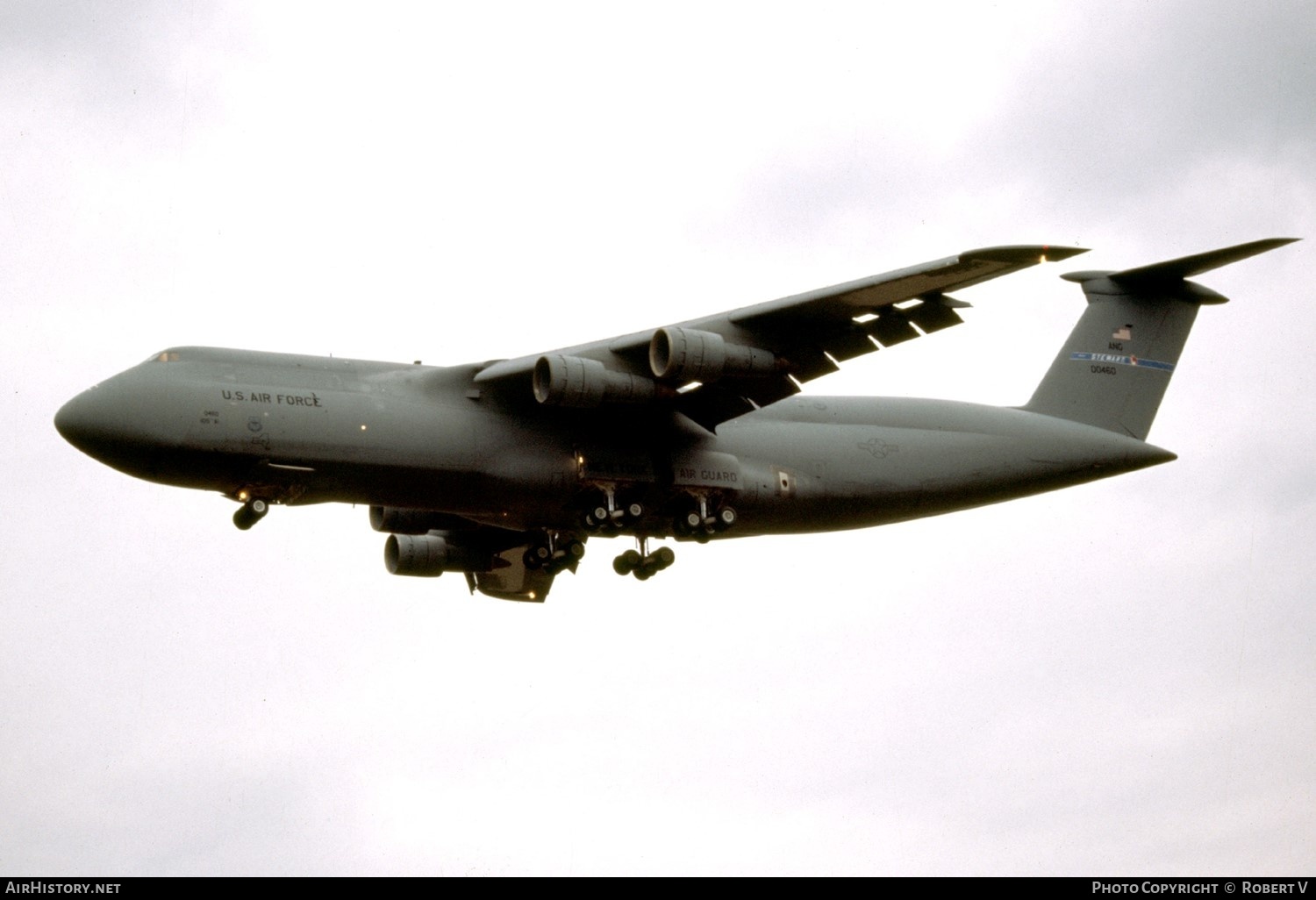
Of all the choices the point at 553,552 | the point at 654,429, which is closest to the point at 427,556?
the point at 553,552

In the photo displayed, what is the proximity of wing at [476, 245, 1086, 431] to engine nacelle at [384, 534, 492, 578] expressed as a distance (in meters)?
3.47

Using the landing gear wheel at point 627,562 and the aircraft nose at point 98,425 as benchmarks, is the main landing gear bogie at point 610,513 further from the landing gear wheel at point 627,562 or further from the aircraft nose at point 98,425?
the aircraft nose at point 98,425

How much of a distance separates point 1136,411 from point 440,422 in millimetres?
8946

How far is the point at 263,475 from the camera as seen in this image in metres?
20.2

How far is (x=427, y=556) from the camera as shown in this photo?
80.4 ft

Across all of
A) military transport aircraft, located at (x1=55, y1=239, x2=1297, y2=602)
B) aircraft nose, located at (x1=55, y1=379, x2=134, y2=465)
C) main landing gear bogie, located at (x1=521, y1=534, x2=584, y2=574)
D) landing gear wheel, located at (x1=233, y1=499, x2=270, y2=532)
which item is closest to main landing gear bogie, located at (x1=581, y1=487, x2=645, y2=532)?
military transport aircraft, located at (x1=55, y1=239, x2=1297, y2=602)

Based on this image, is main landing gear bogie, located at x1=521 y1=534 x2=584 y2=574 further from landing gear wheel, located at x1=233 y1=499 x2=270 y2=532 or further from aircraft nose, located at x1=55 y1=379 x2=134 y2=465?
aircraft nose, located at x1=55 y1=379 x2=134 y2=465

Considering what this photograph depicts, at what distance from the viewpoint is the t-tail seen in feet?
82.0

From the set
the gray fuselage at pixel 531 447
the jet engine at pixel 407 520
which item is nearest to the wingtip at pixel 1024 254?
the gray fuselage at pixel 531 447

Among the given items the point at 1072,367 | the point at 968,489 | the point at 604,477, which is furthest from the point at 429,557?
the point at 1072,367

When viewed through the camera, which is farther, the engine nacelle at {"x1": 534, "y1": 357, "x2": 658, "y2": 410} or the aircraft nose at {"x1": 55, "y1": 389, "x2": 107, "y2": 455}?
the engine nacelle at {"x1": 534, "y1": 357, "x2": 658, "y2": 410}

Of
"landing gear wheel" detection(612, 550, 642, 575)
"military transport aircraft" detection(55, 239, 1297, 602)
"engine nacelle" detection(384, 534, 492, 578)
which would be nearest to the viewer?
"military transport aircraft" detection(55, 239, 1297, 602)

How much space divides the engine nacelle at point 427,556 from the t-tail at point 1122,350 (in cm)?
700

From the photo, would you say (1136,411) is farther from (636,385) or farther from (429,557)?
(429,557)
